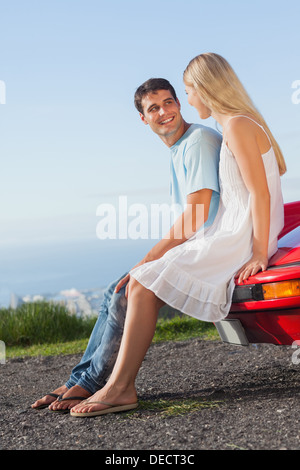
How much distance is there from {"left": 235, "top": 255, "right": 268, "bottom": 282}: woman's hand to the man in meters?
0.41

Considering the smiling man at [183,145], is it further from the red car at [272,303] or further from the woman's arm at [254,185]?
the red car at [272,303]

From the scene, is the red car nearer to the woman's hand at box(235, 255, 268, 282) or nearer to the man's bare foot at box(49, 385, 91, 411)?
the woman's hand at box(235, 255, 268, 282)

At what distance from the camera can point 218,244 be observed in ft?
11.5

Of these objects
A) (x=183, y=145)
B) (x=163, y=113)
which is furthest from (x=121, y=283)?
(x=163, y=113)

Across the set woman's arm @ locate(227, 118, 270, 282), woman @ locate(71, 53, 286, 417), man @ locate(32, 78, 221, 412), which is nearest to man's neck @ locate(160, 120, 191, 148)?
man @ locate(32, 78, 221, 412)

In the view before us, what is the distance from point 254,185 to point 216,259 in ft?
1.57

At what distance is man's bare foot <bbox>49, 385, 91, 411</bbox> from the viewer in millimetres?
3764

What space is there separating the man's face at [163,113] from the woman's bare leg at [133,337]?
1.18 meters

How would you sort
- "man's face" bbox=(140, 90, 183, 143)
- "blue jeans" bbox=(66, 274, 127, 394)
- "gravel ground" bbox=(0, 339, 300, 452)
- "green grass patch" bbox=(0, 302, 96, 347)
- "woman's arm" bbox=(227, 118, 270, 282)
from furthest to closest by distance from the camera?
"green grass patch" bbox=(0, 302, 96, 347) < "man's face" bbox=(140, 90, 183, 143) < "blue jeans" bbox=(66, 274, 127, 394) < "woman's arm" bbox=(227, 118, 270, 282) < "gravel ground" bbox=(0, 339, 300, 452)

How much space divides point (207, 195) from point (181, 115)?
0.70 m

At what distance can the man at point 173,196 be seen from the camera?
375cm
